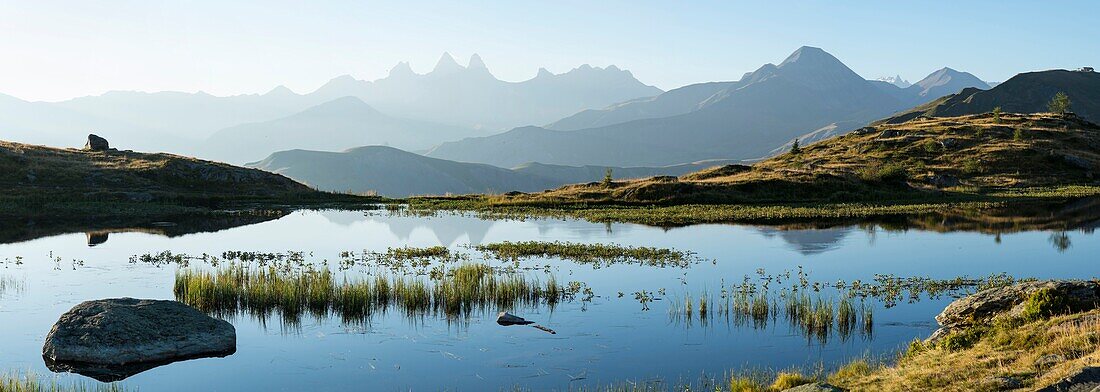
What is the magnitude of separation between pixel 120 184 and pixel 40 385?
3330 inches

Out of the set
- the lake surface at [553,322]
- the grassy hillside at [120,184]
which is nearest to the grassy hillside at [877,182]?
the grassy hillside at [120,184]

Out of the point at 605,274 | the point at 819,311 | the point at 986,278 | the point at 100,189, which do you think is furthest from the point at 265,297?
the point at 100,189

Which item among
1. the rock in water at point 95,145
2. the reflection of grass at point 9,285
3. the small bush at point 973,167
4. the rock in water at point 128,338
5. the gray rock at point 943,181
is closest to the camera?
the rock in water at point 128,338

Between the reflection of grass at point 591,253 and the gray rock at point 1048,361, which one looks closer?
the gray rock at point 1048,361

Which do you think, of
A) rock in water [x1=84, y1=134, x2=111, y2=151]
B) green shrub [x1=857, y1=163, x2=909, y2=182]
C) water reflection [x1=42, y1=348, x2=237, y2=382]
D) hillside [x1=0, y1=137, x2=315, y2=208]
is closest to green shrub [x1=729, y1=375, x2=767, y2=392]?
water reflection [x1=42, y1=348, x2=237, y2=382]

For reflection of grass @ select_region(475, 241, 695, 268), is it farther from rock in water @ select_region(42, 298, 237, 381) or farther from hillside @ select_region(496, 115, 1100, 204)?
hillside @ select_region(496, 115, 1100, 204)

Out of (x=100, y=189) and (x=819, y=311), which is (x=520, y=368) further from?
(x=100, y=189)

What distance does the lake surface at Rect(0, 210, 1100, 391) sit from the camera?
68.9 ft

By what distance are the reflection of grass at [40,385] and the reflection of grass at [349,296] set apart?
8.14 m

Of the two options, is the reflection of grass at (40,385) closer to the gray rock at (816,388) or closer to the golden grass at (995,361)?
the gray rock at (816,388)

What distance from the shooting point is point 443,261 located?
135 feet

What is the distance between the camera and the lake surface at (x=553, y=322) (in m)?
21.0

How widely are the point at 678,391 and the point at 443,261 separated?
23855 mm

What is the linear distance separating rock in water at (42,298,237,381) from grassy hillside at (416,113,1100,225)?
48644mm
